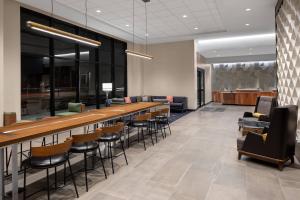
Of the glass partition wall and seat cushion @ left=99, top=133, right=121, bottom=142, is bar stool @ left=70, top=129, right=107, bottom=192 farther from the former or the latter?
the glass partition wall

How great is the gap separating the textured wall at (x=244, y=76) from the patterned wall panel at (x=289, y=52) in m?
11.9

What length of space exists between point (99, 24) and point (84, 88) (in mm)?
2639

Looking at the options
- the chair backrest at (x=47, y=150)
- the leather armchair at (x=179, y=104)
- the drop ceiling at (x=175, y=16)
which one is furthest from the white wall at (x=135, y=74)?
the chair backrest at (x=47, y=150)

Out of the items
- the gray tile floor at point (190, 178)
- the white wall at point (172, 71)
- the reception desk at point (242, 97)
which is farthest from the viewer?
the reception desk at point (242, 97)

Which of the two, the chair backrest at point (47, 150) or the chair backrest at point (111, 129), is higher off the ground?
the chair backrest at point (111, 129)

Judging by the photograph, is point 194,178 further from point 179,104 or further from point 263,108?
point 179,104

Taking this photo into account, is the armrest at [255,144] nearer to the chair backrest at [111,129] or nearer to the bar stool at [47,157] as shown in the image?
the chair backrest at [111,129]

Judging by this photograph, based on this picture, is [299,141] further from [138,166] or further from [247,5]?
[247,5]

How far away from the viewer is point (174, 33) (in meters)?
9.44

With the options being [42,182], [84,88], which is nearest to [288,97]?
[42,182]

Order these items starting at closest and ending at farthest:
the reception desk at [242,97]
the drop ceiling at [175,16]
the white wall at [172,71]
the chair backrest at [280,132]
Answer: the chair backrest at [280,132]
the drop ceiling at [175,16]
the white wall at [172,71]
the reception desk at [242,97]

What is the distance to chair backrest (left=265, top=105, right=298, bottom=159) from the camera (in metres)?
3.46

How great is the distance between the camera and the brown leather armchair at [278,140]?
3467mm

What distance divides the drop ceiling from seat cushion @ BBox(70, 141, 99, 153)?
14.1ft
